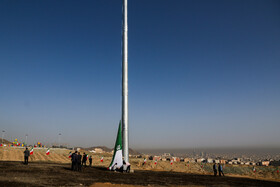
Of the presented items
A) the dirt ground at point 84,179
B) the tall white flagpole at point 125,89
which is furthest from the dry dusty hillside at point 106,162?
the dirt ground at point 84,179

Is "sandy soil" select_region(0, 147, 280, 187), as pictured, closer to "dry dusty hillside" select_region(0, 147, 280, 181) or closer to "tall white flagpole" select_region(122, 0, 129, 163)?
"tall white flagpole" select_region(122, 0, 129, 163)

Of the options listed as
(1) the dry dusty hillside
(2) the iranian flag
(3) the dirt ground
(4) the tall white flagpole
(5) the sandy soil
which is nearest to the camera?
(3) the dirt ground

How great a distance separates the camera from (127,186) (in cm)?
1274

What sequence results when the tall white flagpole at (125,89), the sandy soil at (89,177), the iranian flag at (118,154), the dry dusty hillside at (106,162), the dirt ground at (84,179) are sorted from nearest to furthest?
the dirt ground at (84,179), the sandy soil at (89,177), the iranian flag at (118,154), the tall white flagpole at (125,89), the dry dusty hillside at (106,162)

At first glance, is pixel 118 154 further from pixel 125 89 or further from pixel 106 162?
pixel 106 162

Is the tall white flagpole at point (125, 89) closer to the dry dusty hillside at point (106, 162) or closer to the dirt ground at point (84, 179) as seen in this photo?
the dirt ground at point (84, 179)

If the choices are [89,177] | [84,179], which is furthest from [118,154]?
[84,179]

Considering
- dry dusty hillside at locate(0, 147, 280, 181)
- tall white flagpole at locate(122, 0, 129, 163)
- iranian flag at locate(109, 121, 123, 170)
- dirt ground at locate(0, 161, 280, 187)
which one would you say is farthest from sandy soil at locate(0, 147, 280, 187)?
dry dusty hillside at locate(0, 147, 280, 181)

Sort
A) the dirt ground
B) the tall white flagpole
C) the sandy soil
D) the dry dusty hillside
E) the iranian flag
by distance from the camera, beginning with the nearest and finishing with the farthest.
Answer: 1. the dirt ground
2. the sandy soil
3. the iranian flag
4. the tall white flagpole
5. the dry dusty hillside

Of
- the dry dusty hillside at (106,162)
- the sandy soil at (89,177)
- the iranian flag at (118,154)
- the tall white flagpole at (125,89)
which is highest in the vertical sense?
the tall white flagpole at (125,89)

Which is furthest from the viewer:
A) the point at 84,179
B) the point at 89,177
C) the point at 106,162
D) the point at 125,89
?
the point at 106,162

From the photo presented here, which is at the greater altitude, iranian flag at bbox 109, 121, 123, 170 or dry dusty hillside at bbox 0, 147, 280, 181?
iranian flag at bbox 109, 121, 123, 170

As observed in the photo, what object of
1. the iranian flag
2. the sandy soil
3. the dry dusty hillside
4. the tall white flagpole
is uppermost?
the tall white flagpole

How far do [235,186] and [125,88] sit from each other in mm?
13722
